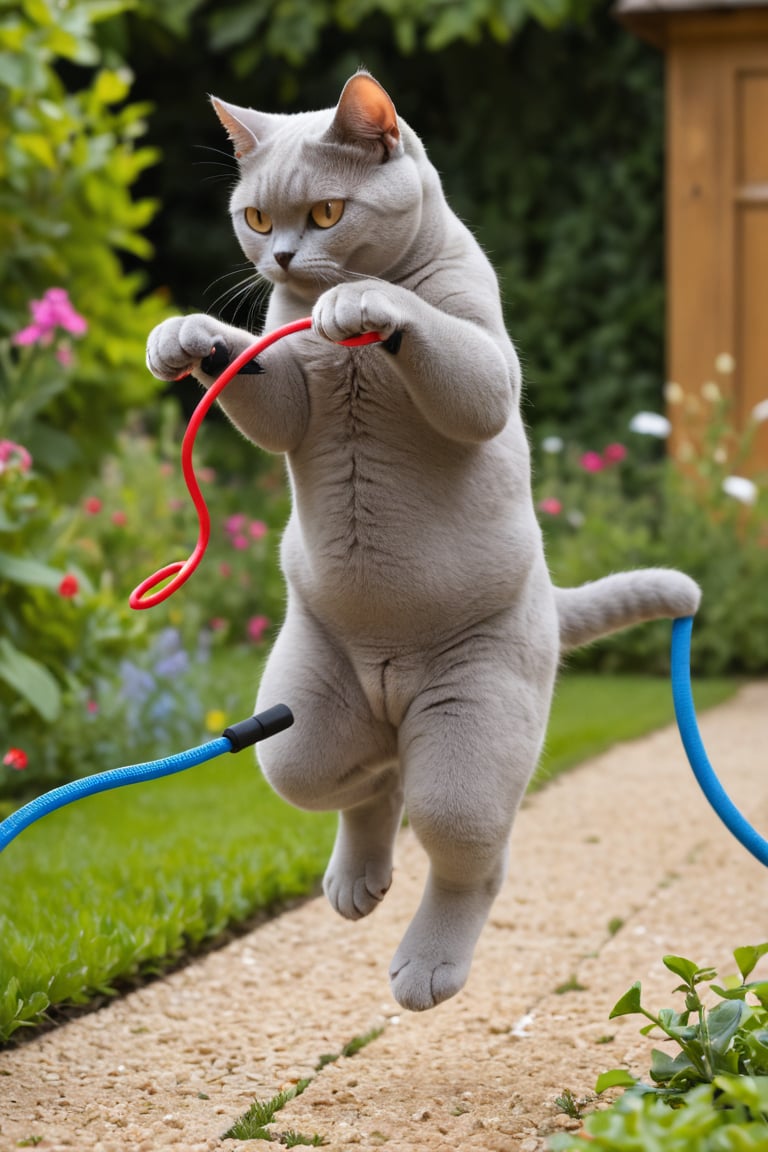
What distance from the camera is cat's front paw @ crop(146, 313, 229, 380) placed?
2117 mm

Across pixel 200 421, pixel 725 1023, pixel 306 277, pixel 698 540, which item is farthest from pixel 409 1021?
pixel 698 540

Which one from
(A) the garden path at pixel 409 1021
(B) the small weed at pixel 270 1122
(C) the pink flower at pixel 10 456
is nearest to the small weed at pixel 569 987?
(A) the garden path at pixel 409 1021

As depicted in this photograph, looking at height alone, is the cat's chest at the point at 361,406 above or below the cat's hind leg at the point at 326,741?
above

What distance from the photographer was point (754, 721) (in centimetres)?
629

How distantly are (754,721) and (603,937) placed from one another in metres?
2.87

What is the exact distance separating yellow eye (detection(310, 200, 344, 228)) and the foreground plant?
132cm

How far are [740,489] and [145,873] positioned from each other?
176 inches

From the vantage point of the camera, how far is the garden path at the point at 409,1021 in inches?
95.5

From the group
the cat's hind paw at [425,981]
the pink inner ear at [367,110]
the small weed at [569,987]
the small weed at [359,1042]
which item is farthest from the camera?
the small weed at [569,987]

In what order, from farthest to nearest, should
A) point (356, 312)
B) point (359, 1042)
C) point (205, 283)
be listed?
1. point (205, 283)
2. point (359, 1042)
3. point (356, 312)

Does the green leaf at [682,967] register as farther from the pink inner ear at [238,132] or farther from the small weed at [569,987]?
the pink inner ear at [238,132]

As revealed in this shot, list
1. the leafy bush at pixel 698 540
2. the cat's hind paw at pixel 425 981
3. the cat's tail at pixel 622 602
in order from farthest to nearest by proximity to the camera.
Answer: the leafy bush at pixel 698 540, the cat's tail at pixel 622 602, the cat's hind paw at pixel 425 981

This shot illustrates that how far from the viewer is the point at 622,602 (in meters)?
2.68

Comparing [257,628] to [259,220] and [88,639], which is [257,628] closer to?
[88,639]
